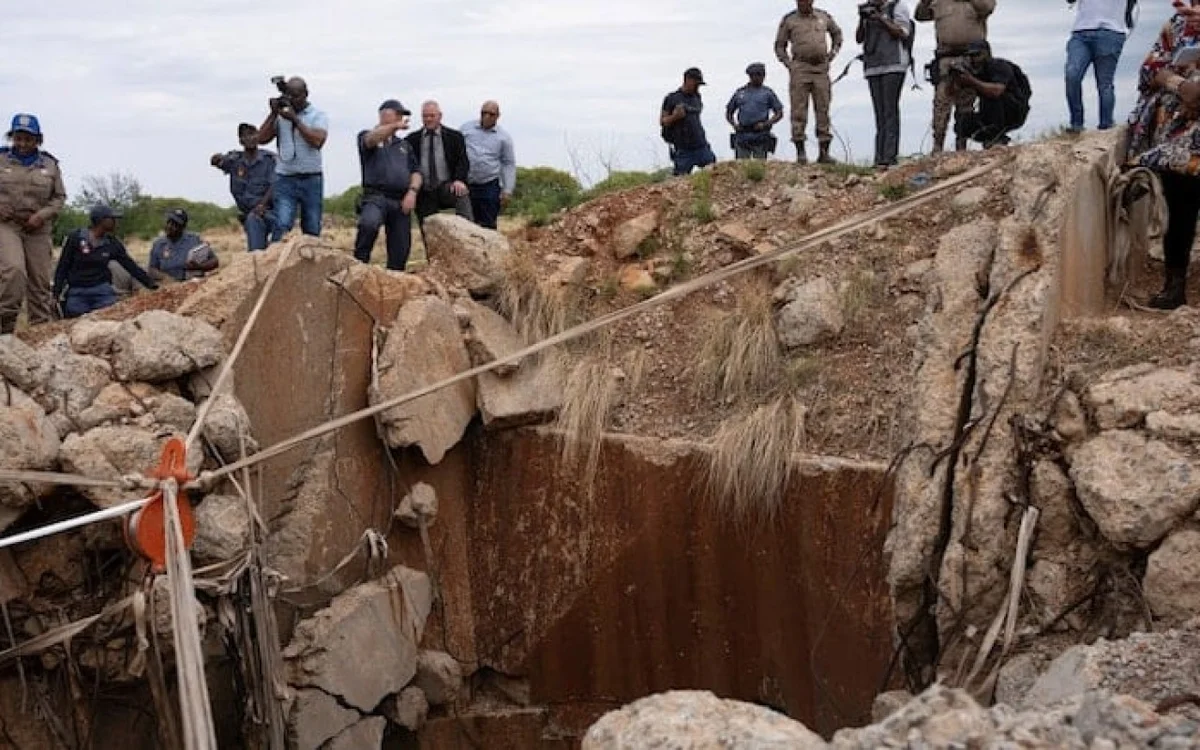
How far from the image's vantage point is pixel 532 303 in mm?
7910

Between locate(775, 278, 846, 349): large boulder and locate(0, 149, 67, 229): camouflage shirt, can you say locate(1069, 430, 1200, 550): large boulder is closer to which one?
locate(775, 278, 846, 349): large boulder

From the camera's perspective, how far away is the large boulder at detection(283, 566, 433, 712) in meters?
6.73

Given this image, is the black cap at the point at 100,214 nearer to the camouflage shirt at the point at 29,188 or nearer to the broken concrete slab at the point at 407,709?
the camouflage shirt at the point at 29,188

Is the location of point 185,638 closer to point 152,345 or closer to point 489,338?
point 152,345

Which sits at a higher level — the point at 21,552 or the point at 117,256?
the point at 117,256

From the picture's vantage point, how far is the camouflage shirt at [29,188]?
8133mm

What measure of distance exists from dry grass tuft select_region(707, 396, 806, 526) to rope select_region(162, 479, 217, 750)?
2.91m

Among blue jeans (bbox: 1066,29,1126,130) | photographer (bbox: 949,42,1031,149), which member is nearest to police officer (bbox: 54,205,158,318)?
photographer (bbox: 949,42,1031,149)

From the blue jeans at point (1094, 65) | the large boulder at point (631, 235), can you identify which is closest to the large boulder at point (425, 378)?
the large boulder at point (631, 235)

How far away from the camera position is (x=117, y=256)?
9188 mm

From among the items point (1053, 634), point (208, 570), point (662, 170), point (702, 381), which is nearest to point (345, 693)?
point (208, 570)

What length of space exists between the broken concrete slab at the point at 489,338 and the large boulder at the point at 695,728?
4.54 meters

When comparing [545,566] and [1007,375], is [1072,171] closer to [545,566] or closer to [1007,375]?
[1007,375]

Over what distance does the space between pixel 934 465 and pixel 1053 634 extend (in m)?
0.81
